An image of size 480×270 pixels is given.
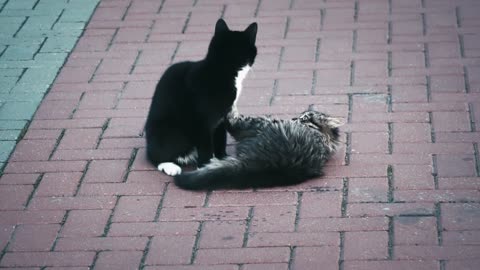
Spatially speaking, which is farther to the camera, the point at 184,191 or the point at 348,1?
the point at 348,1

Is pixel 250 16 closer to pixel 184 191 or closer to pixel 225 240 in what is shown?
pixel 184 191

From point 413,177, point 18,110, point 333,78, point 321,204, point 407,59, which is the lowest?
point 407,59

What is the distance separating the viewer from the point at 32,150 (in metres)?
5.45

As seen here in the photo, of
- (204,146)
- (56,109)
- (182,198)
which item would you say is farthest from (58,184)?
(56,109)

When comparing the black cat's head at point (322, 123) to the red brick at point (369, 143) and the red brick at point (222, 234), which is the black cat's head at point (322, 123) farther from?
the red brick at point (222, 234)

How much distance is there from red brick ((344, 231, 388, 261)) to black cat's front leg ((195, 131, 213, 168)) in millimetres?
930

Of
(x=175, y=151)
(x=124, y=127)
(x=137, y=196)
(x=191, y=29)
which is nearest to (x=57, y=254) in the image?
(x=137, y=196)

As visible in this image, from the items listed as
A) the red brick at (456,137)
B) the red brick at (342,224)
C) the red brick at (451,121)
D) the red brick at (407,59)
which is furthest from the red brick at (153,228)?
the red brick at (407,59)

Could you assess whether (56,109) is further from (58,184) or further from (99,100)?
(58,184)

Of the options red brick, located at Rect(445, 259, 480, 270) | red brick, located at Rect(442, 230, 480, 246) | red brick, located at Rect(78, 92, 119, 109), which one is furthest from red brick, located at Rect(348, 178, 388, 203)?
red brick, located at Rect(78, 92, 119, 109)

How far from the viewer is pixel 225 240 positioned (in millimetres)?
4430

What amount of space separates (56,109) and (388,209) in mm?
2348

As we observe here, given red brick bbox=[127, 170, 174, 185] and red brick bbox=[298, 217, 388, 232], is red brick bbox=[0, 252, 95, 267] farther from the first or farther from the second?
red brick bbox=[298, 217, 388, 232]

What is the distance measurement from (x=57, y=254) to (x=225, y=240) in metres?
0.77
